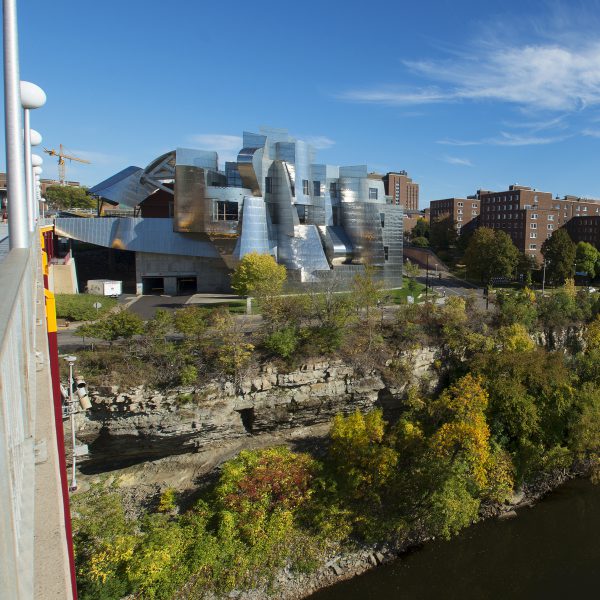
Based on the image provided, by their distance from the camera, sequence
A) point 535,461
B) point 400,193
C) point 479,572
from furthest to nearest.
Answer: point 400,193
point 535,461
point 479,572

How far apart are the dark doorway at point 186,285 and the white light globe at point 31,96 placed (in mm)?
33785

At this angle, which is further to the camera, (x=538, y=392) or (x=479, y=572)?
(x=538, y=392)

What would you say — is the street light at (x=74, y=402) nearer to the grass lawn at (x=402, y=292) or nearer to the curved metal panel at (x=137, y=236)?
the curved metal panel at (x=137, y=236)

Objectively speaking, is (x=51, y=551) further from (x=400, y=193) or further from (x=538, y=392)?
(x=400, y=193)

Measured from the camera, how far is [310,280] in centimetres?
3744

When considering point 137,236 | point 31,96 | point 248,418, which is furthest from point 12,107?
point 137,236

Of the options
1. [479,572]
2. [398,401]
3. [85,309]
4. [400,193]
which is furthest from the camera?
[400,193]

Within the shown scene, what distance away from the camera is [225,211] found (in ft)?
119

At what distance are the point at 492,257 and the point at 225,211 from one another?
27.4 metres

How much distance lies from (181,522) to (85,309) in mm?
14878

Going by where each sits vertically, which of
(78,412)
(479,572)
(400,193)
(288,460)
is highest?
(400,193)

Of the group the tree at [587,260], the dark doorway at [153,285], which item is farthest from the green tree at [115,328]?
the tree at [587,260]

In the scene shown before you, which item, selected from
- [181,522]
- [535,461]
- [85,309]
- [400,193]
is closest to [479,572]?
[535,461]

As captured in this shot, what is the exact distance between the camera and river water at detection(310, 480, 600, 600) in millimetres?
14383
